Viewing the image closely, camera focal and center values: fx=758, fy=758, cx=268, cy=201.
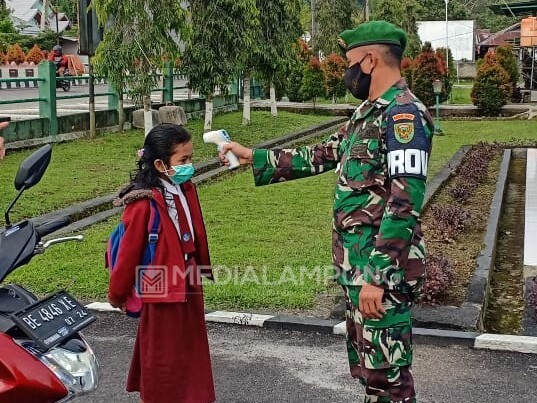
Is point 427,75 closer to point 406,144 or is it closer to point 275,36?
point 275,36

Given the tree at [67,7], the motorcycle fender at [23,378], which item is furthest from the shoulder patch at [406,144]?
the tree at [67,7]

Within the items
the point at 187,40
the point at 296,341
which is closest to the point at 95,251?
the point at 296,341

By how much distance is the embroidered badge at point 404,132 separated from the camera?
288 cm

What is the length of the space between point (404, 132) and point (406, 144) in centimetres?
5

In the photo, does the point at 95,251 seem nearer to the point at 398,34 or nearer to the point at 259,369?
the point at 259,369

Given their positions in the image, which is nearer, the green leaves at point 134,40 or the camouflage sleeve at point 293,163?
the camouflage sleeve at point 293,163

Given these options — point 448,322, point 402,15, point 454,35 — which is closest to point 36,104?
point 448,322

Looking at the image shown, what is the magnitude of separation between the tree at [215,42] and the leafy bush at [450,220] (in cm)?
834

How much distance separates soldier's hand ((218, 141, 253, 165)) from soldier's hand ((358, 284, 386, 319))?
2.94 ft

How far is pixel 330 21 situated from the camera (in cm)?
3559

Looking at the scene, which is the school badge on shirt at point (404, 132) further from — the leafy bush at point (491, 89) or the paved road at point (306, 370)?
the leafy bush at point (491, 89)

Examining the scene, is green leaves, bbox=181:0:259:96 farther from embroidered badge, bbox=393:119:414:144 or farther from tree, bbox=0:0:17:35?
tree, bbox=0:0:17:35

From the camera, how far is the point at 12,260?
2.53 m

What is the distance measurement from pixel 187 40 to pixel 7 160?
3.99 metres
